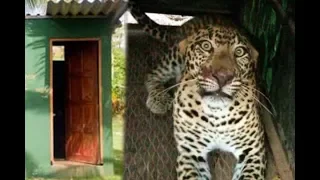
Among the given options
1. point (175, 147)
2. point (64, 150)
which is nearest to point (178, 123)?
point (175, 147)

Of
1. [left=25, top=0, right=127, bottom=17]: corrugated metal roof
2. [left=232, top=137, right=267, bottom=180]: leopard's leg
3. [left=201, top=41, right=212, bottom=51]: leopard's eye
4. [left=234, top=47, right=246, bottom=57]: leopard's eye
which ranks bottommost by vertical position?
[left=232, top=137, right=267, bottom=180]: leopard's leg

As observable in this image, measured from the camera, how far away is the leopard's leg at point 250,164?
2131mm

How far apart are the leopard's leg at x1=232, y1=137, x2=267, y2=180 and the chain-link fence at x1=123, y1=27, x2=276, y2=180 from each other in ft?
0.08

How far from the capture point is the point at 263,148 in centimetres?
214

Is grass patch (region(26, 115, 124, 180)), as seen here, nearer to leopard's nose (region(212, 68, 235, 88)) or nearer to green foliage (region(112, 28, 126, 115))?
green foliage (region(112, 28, 126, 115))

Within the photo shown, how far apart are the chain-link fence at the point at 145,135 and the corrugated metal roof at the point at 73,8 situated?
0.41ft

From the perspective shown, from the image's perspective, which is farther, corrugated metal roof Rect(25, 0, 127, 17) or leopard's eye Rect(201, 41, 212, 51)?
leopard's eye Rect(201, 41, 212, 51)

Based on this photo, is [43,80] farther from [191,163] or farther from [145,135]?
[191,163]

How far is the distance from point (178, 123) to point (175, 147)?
0.08 metres

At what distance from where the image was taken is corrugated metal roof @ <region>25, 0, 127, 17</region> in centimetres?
200

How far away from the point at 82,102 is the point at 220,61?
1.60 ft

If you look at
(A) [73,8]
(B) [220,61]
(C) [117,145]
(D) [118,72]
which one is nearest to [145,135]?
(C) [117,145]

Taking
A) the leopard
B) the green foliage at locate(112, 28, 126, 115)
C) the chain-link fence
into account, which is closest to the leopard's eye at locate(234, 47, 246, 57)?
the leopard
